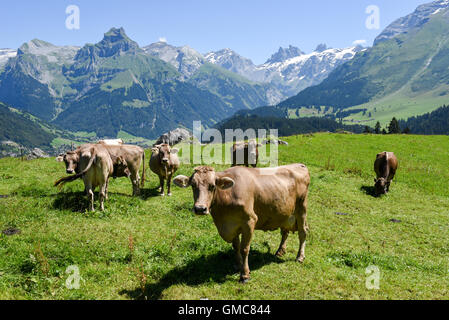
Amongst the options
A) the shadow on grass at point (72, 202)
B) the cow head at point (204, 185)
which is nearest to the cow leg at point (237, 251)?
the cow head at point (204, 185)

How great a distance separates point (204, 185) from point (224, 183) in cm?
65

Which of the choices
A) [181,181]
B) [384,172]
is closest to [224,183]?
[181,181]

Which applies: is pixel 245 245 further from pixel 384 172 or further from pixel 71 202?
pixel 384 172

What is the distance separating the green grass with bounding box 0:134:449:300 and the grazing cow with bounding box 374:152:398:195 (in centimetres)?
165

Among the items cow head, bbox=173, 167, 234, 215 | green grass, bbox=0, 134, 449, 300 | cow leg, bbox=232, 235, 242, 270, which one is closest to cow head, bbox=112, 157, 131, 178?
green grass, bbox=0, 134, 449, 300

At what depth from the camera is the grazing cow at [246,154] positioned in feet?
94.6

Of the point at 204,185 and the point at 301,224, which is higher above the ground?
the point at 204,185

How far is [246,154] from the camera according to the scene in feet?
96.0

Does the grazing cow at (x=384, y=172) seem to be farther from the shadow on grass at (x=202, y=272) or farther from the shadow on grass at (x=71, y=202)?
the shadow on grass at (x=71, y=202)

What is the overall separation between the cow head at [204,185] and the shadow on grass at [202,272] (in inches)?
105

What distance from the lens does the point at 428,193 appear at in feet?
80.2
